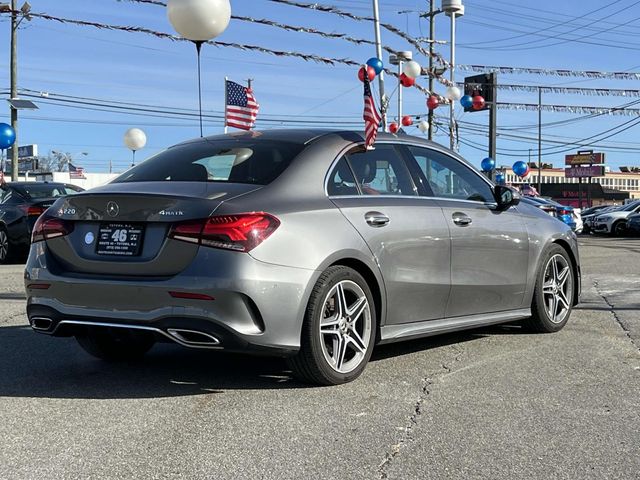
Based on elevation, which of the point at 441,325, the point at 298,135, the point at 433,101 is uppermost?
the point at 433,101

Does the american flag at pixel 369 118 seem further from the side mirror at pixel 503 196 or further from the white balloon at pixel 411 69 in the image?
the white balloon at pixel 411 69

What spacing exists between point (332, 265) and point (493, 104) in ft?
110

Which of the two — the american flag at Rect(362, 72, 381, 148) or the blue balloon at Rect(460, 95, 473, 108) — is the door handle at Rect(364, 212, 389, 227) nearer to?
the american flag at Rect(362, 72, 381, 148)

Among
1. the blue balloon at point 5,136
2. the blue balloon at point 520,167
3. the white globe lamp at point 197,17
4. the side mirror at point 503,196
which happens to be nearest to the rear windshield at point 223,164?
the side mirror at point 503,196

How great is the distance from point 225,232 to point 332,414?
110cm

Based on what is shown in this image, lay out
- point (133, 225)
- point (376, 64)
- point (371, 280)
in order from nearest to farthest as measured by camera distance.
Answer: point (133, 225), point (371, 280), point (376, 64)

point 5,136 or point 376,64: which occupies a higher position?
point 376,64

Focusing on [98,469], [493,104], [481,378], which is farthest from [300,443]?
[493,104]

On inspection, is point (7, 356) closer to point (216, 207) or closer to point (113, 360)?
point (113, 360)

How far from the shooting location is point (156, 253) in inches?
165

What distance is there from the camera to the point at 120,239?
170 inches

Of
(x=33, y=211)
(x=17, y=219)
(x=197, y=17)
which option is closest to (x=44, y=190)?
(x=17, y=219)

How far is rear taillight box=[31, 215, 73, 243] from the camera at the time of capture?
4539mm

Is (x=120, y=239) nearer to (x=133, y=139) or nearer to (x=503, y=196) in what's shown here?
(x=503, y=196)
